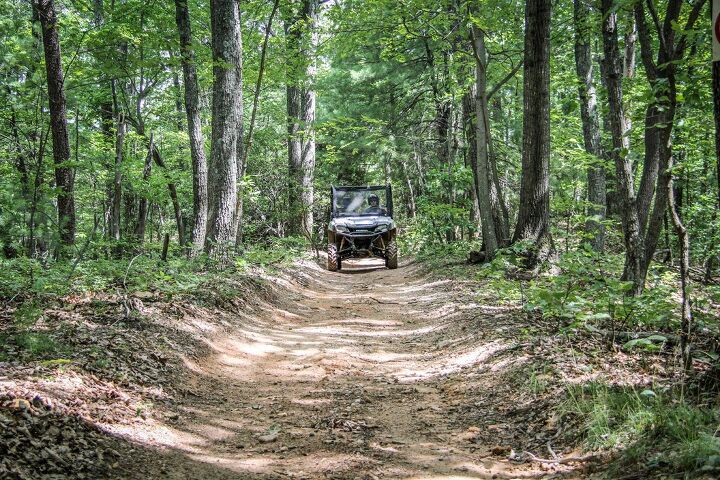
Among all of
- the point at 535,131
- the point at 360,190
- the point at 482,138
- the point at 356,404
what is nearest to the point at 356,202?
the point at 360,190

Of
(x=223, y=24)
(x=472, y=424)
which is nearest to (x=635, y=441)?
(x=472, y=424)

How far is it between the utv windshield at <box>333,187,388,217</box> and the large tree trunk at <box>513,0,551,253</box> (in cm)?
657

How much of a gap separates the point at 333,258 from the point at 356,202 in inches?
83.1

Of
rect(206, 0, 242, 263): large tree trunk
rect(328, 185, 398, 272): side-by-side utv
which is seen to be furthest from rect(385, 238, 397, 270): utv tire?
rect(206, 0, 242, 263): large tree trunk

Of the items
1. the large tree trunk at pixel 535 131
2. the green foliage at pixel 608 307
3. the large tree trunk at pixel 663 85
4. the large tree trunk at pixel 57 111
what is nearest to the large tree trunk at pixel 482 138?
the large tree trunk at pixel 535 131

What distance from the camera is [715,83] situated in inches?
115

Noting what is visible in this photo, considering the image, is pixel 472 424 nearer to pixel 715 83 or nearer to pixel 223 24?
pixel 715 83

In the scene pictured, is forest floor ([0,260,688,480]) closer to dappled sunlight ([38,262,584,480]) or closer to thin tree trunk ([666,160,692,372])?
dappled sunlight ([38,262,584,480])

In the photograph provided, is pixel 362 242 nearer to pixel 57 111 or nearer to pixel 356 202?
pixel 356 202

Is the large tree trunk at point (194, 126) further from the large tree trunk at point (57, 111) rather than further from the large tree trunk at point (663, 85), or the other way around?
the large tree trunk at point (663, 85)

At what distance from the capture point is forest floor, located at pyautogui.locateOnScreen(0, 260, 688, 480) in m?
3.25

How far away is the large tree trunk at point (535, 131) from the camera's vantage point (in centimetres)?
916

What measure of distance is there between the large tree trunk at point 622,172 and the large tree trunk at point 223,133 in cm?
613

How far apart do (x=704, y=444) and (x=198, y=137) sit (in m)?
12.9
